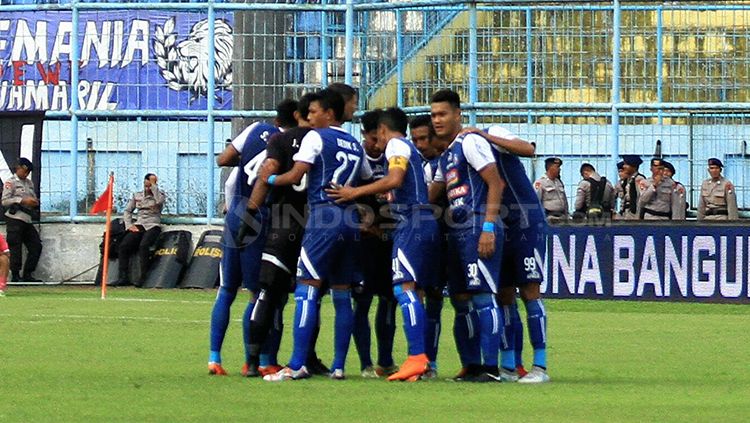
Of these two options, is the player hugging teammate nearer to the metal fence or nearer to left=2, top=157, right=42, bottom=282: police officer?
the metal fence

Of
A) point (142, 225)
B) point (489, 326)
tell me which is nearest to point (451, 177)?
point (489, 326)

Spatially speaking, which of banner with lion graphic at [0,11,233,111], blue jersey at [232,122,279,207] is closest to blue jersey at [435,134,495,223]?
blue jersey at [232,122,279,207]

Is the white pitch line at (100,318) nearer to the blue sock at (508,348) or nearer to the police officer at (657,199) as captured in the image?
the blue sock at (508,348)

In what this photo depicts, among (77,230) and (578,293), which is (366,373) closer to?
(578,293)

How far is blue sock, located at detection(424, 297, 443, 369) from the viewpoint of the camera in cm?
1223

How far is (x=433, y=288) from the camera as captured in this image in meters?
12.3

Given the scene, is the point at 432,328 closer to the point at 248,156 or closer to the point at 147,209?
the point at 248,156

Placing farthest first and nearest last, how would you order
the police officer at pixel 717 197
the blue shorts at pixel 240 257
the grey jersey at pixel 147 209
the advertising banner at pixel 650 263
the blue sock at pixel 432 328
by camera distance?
the grey jersey at pixel 147 209, the police officer at pixel 717 197, the advertising banner at pixel 650 263, the blue sock at pixel 432 328, the blue shorts at pixel 240 257

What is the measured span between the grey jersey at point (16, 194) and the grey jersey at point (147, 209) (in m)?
1.49

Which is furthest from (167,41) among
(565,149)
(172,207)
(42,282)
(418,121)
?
(418,121)

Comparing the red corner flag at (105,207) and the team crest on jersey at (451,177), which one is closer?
the team crest on jersey at (451,177)

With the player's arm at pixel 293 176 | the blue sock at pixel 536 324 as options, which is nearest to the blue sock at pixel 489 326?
the blue sock at pixel 536 324

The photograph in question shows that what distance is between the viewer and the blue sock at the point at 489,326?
11500 mm

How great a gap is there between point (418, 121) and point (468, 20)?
1092cm
